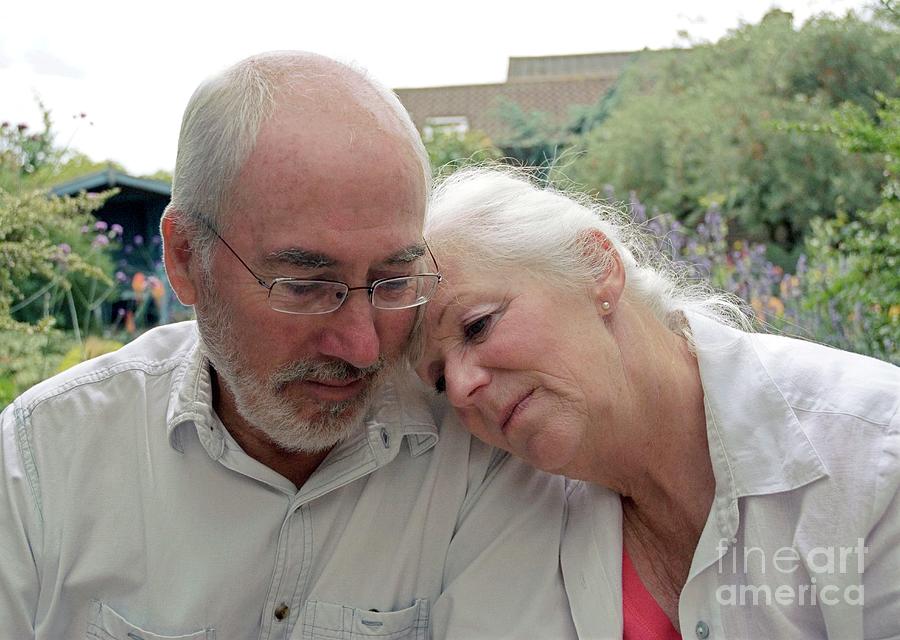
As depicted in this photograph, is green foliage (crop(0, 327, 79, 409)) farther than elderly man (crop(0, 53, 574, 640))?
Yes

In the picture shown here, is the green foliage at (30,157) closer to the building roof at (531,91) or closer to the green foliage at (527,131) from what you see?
the green foliage at (527,131)

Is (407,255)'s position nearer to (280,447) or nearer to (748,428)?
(280,447)

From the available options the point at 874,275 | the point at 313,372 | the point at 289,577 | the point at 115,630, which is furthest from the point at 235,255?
the point at 874,275

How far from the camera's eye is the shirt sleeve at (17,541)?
6.55ft

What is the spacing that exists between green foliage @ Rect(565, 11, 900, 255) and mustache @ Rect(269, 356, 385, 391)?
8110mm

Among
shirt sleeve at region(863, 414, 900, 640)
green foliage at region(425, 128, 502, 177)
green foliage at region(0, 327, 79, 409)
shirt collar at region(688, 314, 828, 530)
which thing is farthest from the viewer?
green foliage at region(425, 128, 502, 177)

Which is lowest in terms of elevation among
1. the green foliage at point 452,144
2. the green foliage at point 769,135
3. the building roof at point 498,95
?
the building roof at point 498,95

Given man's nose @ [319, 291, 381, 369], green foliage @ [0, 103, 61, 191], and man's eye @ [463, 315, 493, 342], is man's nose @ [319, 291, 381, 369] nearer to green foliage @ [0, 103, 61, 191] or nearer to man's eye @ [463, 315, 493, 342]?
man's eye @ [463, 315, 493, 342]

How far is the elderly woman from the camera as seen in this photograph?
1.91m

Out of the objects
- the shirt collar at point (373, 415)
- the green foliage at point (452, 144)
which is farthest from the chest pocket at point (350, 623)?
the green foliage at point (452, 144)

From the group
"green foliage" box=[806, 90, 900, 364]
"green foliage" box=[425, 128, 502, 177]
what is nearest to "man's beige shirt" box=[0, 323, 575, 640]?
"green foliage" box=[806, 90, 900, 364]

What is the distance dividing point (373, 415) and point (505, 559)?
46 centimetres

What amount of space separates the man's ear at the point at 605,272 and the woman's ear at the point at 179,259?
2.96 feet

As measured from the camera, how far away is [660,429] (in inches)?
83.7
